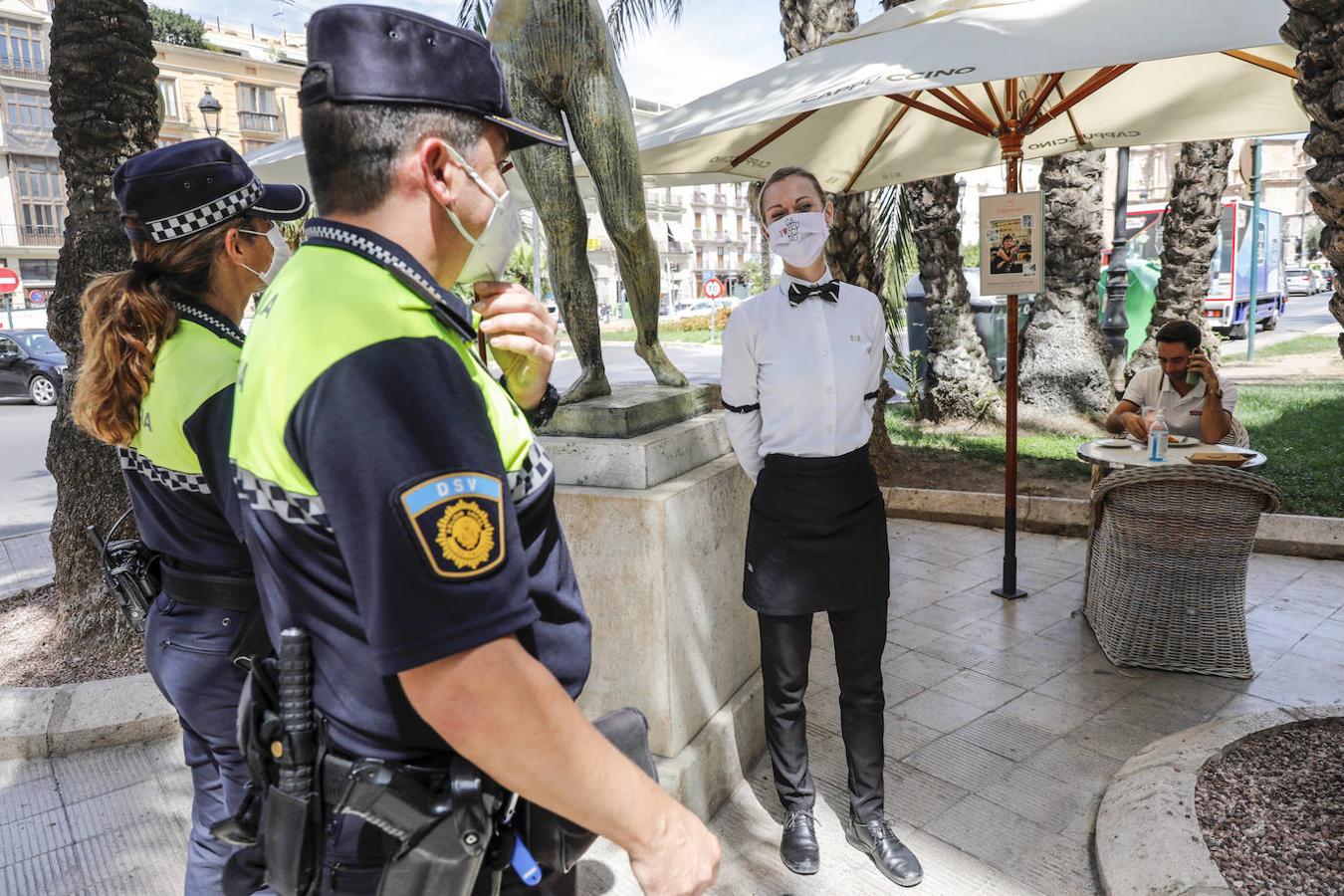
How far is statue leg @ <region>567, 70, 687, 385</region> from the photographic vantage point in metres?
3.08

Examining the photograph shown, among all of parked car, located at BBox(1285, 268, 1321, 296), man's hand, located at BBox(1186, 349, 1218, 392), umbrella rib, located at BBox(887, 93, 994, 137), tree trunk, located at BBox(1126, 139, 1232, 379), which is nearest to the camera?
→ man's hand, located at BBox(1186, 349, 1218, 392)

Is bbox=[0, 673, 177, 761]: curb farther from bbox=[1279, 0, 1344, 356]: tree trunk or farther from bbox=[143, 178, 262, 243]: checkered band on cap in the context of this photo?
bbox=[1279, 0, 1344, 356]: tree trunk

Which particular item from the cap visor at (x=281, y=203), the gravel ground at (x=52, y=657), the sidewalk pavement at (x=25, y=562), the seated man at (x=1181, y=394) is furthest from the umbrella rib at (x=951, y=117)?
the sidewalk pavement at (x=25, y=562)

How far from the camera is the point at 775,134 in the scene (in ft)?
19.4

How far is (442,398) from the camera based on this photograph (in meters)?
1.02

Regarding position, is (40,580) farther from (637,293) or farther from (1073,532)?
(1073,532)

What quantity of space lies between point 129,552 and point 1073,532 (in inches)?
240

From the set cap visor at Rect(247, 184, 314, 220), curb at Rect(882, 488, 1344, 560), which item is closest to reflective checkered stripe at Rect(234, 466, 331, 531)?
cap visor at Rect(247, 184, 314, 220)

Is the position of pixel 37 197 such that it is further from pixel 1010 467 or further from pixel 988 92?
pixel 1010 467

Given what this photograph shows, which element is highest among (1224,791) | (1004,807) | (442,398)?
(442,398)

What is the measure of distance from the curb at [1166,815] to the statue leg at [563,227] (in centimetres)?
223

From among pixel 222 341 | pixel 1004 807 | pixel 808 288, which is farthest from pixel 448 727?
pixel 1004 807

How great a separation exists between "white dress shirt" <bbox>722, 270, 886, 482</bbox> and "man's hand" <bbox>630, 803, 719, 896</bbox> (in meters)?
1.69

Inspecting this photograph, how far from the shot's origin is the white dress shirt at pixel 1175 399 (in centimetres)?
498
